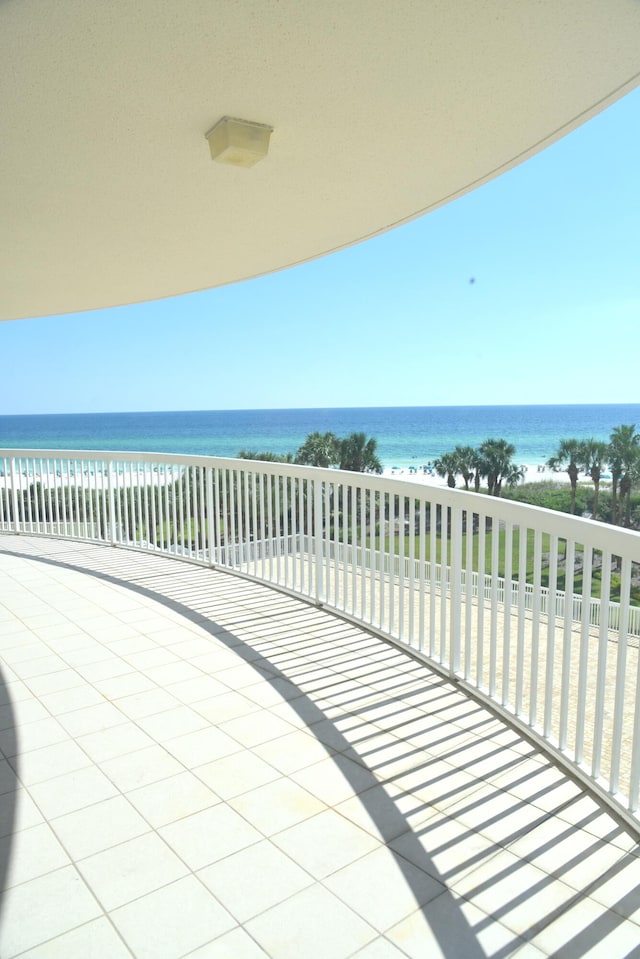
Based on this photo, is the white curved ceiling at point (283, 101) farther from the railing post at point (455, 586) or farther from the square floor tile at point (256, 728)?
the square floor tile at point (256, 728)

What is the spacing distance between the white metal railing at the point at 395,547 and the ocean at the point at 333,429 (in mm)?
51366

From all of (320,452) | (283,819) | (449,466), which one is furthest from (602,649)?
(449,466)

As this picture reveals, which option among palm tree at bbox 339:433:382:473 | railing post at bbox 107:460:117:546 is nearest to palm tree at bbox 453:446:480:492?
palm tree at bbox 339:433:382:473

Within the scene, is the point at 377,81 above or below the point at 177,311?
below

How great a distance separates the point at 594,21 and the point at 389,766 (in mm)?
2491

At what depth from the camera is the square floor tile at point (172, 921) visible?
5.37 feet

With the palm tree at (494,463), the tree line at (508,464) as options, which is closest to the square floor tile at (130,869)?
the tree line at (508,464)

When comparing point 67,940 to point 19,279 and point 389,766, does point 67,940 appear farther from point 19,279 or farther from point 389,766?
point 19,279

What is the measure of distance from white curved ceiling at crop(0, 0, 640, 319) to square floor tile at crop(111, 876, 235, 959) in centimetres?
237

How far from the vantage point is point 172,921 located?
1.72 metres

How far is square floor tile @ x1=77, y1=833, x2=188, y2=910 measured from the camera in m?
1.83

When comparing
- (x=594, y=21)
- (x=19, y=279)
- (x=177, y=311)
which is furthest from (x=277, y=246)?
(x=177, y=311)

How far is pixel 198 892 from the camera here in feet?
5.99

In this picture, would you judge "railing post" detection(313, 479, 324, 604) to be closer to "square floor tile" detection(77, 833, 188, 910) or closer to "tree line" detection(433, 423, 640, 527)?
"square floor tile" detection(77, 833, 188, 910)
